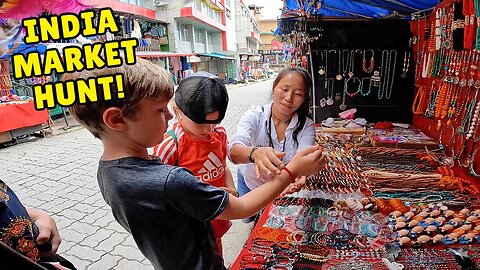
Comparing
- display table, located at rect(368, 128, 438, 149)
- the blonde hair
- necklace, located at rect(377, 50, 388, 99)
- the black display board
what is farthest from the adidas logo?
necklace, located at rect(377, 50, 388, 99)

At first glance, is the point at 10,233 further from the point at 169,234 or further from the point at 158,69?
the point at 158,69

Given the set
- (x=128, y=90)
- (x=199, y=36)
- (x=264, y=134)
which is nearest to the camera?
(x=128, y=90)

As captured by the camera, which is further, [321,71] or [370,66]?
[321,71]

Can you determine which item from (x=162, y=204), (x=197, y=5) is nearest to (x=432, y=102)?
(x=162, y=204)

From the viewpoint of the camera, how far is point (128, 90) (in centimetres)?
76

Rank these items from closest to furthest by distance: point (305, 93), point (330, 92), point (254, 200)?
point (254, 200) < point (305, 93) < point (330, 92)

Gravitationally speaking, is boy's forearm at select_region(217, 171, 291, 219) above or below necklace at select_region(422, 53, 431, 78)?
below

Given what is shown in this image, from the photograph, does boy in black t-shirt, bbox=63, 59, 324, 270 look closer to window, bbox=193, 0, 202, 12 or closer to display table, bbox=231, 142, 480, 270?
display table, bbox=231, 142, 480, 270

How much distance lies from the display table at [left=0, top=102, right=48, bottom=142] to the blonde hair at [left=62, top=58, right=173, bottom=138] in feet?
21.4

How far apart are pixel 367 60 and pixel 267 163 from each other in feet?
10.0

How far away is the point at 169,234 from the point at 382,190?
58.3 inches

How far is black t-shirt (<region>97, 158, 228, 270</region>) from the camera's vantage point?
2.64 feet

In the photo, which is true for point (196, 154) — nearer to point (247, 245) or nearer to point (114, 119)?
point (247, 245)

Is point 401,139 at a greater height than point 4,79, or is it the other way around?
point 4,79
